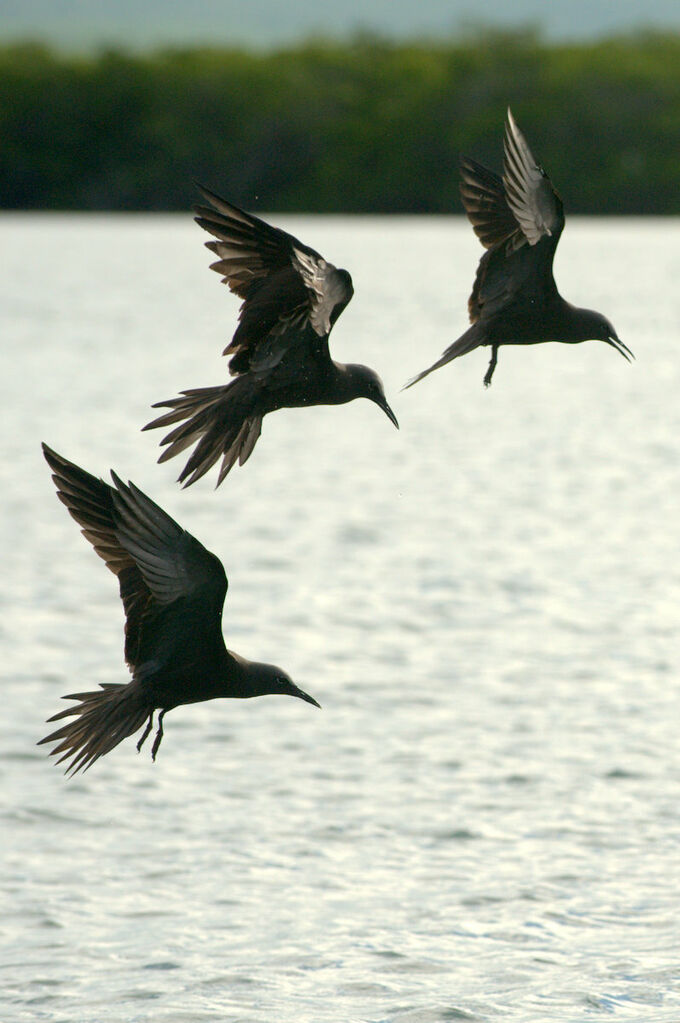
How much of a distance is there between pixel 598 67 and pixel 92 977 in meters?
111

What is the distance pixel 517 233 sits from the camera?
8719 millimetres

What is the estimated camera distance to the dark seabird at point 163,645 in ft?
28.1

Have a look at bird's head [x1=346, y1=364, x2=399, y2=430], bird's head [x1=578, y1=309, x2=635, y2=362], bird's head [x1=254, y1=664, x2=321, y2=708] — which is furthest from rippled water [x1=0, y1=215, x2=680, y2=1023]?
bird's head [x1=346, y1=364, x2=399, y2=430]

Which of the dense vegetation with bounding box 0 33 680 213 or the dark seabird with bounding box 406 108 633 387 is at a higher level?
the dense vegetation with bounding box 0 33 680 213

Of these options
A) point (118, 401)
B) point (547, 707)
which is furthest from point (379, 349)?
point (547, 707)

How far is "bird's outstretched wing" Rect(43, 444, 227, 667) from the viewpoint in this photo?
8.55 meters

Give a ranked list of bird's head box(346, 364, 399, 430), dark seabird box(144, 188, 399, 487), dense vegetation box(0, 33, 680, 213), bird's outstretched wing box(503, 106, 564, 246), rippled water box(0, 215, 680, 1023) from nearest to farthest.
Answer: dark seabird box(144, 188, 399, 487), bird's outstretched wing box(503, 106, 564, 246), bird's head box(346, 364, 399, 430), rippled water box(0, 215, 680, 1023), dense vegetation box(0, 33, 680, 213)

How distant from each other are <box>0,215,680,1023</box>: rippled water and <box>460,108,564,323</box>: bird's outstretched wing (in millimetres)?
9112

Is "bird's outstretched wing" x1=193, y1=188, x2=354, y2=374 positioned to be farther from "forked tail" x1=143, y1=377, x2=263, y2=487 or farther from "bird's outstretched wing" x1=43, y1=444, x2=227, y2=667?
"bird's outstretched wing" x1=43, y1=444, x2=227, y2=667

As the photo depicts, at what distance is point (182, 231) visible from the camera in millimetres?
172625

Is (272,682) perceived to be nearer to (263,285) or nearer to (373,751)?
(263,285)

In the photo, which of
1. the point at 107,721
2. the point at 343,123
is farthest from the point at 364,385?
the point at 343,123

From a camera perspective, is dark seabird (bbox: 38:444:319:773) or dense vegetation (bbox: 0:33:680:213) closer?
dark seabird (bbox: 38:444:319:773)

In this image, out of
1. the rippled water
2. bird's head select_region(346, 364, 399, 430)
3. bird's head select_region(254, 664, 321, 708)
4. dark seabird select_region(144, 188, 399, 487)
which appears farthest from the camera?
the rippled water
